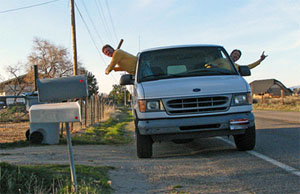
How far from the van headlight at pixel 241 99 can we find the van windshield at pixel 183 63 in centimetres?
75

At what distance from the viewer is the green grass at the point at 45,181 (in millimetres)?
3857

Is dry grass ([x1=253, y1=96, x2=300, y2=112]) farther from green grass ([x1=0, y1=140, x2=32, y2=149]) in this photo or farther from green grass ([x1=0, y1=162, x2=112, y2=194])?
green grass ([x1=0, y1=162, x2=112, y2=194])

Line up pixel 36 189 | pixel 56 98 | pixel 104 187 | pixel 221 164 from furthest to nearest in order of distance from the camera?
pixel 221 164, pixel 104 187, pixel 36 189, pixel 56 98

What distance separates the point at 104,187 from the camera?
4.31 m

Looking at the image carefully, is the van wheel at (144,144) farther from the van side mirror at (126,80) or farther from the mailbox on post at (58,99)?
the mailbox on post at (58,99)

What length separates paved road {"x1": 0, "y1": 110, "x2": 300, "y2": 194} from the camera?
439 centimetres

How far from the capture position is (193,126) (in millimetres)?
6105

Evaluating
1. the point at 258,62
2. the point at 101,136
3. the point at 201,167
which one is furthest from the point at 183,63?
the point at 101,136

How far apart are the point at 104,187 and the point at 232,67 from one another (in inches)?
156

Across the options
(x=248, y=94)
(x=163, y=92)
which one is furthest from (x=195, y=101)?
(x=248, y=94)

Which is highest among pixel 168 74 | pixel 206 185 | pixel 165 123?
pixel 168 74

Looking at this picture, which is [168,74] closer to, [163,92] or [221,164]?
[163,92]

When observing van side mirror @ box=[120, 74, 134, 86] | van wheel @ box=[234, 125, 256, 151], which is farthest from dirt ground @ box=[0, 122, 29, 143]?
van wheel @ box=[234, 125, 256, 151]

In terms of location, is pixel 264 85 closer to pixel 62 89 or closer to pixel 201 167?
pixel 201 167
